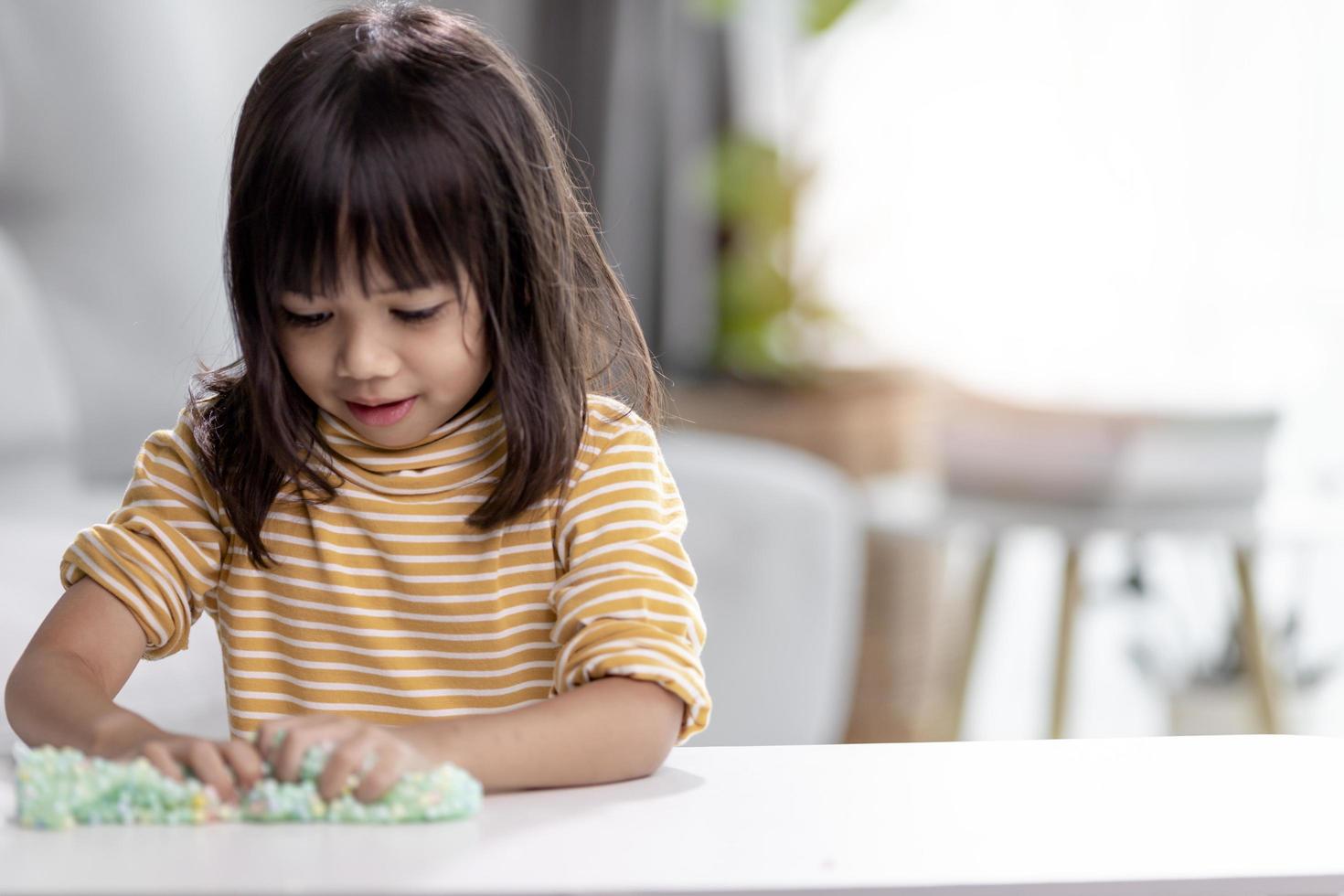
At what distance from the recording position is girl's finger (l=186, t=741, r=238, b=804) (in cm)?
59

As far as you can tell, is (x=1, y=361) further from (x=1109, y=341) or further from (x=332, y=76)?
(x=1109, y=341)

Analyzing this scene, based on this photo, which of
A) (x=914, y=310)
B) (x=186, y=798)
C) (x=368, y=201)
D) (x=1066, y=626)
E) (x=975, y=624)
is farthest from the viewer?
(x=914, y=310)

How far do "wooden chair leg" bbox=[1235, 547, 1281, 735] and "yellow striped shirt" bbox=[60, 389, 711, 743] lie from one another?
5.49 ft

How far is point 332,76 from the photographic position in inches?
27.5

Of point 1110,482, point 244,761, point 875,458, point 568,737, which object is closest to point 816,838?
point 568,737

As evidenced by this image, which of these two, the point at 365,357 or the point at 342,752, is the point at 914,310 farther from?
the point at 342,752

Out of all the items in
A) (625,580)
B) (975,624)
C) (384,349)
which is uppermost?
(384,349)

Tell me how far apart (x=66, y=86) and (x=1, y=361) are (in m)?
0.40

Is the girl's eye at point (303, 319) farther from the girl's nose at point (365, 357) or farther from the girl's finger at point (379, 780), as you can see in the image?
the girl's finger at point (379, 780)

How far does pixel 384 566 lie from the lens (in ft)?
2.55

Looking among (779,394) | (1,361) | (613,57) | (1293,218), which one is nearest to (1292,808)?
(1,361)

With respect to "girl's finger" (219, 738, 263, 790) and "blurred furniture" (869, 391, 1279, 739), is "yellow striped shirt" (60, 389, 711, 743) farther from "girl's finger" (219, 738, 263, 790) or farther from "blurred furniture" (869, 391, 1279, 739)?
"blurred furniture" (869, 391, 1279, 739)

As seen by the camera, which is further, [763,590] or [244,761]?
[763,590]

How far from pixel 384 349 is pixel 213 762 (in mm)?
207
